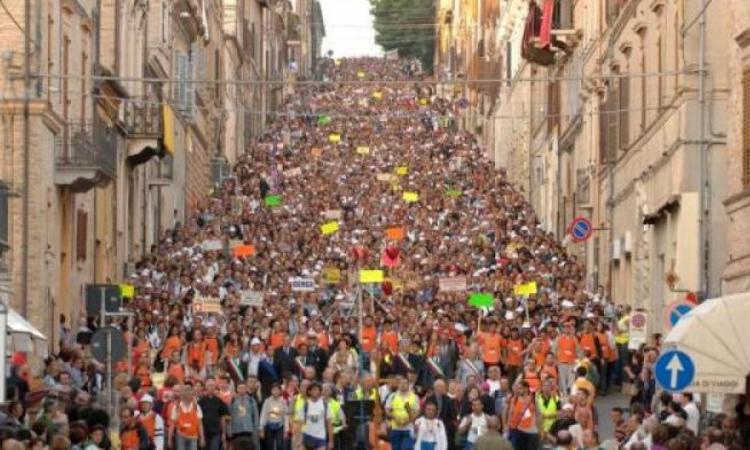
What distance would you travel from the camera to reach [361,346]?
1588 inches

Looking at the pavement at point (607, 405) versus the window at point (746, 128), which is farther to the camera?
the pavement at point (607, 405)

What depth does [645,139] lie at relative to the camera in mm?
48125

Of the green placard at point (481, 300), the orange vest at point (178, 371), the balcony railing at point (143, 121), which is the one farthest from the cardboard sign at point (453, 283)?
the orange vest at point (178, 371)

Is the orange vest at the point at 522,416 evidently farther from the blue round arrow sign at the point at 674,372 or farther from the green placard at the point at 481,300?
the green placard at the point at 481,300

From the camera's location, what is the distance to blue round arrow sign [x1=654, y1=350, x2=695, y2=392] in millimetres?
23750

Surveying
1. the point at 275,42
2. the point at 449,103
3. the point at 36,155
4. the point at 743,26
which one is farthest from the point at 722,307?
the point at 275,42

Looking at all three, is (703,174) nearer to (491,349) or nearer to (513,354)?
(513,354)

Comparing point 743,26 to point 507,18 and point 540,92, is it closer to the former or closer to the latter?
point 540,92

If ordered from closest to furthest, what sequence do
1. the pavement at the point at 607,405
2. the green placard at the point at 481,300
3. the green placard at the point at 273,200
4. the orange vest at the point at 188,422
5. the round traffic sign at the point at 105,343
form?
the orange vest at the point at 188,422 → the round traffic sign at the point at 105,343 → the pavement at the point at 607,405 → the green placard at the point at 481,300 → the green placard at the point at 273,200

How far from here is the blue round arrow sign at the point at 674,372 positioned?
935 inches

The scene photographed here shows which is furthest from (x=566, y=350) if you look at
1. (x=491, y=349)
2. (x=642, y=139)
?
(x=642, y=139)

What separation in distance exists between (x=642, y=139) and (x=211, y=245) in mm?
15932

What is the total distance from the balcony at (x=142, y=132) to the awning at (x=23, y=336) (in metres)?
13.4

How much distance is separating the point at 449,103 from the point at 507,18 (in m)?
33.8
